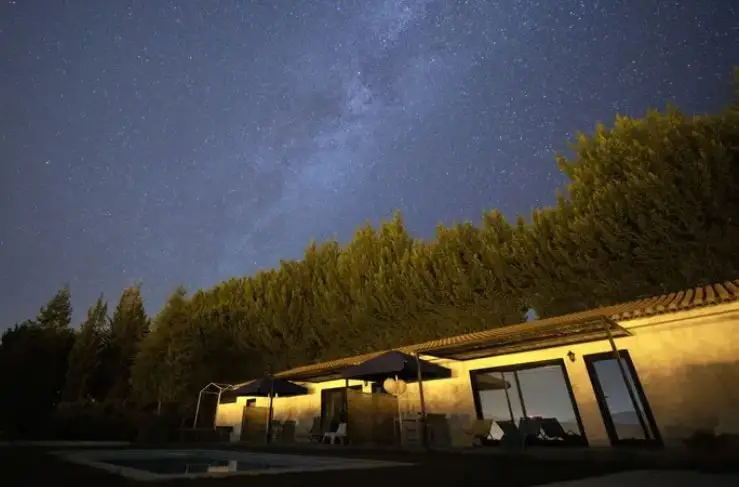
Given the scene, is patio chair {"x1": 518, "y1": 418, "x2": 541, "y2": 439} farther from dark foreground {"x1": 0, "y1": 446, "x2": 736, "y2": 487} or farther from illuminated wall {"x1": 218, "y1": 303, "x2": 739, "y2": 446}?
dark foreground {"x1": 0, "y1": 446, "x2": 736, "y2": 487}

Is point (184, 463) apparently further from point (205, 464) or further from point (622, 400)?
point (622, 400)

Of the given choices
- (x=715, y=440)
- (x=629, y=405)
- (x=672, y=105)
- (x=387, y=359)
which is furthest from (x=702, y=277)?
(x=387, y=359)

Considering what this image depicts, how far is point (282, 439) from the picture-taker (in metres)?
16.2

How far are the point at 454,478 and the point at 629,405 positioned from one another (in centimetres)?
783

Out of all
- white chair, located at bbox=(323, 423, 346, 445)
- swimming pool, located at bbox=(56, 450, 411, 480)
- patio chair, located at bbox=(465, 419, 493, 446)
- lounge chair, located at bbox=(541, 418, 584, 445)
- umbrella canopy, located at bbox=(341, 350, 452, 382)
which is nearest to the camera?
swimming pool, located at bbox=(56, 450, 411, 480)

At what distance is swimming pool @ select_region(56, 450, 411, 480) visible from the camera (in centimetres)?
543

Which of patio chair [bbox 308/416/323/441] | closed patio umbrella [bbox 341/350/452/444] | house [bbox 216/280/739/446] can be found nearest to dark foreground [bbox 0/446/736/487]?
house [bbox 216/280/739/446]

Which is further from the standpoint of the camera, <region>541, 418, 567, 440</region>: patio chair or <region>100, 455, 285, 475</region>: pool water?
<region>541, 418, 567, 440</region>: patio chair

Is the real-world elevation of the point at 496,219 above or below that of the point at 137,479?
above

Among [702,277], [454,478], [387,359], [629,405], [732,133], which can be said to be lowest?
[454,478]

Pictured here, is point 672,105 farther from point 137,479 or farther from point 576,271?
point 137,479

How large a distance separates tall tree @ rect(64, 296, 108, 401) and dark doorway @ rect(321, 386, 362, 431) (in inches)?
731

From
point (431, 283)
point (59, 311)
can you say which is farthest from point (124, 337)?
point (431, 283)

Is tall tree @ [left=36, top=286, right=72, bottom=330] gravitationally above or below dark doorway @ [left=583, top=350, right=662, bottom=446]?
above
